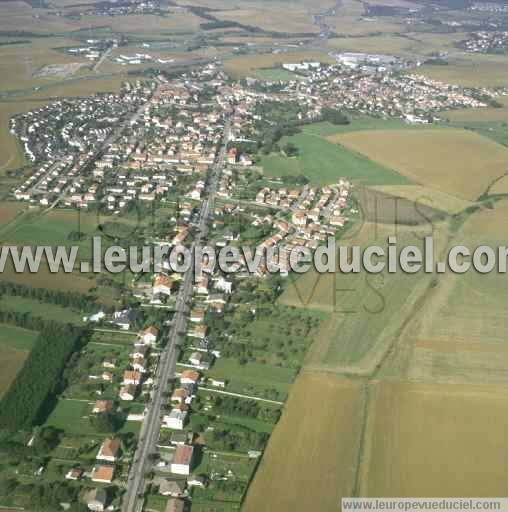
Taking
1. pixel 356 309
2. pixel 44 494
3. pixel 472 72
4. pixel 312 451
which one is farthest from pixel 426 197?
pixel 472 72

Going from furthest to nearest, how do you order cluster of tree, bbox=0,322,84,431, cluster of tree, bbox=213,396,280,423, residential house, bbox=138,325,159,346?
residential house, bbox=138,325,159,346, cluster of tree, bbox=213,396,280,423, cluster of tree, bbox=0,322,84,431

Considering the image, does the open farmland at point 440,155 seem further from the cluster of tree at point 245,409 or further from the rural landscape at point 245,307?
the cluster of tree at point 245,409

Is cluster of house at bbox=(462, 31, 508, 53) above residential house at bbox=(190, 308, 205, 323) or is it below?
above

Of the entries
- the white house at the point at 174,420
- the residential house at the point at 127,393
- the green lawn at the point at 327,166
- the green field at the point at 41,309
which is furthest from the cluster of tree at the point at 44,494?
the green lawn at the point at 327,166

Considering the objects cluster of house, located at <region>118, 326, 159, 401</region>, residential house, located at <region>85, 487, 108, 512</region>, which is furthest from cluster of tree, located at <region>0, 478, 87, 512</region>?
cluster of house, located at <region>118, 326, 159, 401</region>

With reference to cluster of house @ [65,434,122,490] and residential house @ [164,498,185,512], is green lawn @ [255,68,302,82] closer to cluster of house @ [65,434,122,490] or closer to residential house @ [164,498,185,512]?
cluster of house @ [65,434,122,490]

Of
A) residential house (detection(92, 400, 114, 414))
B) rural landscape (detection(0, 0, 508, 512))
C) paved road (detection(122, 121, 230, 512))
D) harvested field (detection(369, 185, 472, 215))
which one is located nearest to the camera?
paved road (detection(122, 121, 230, 512))
